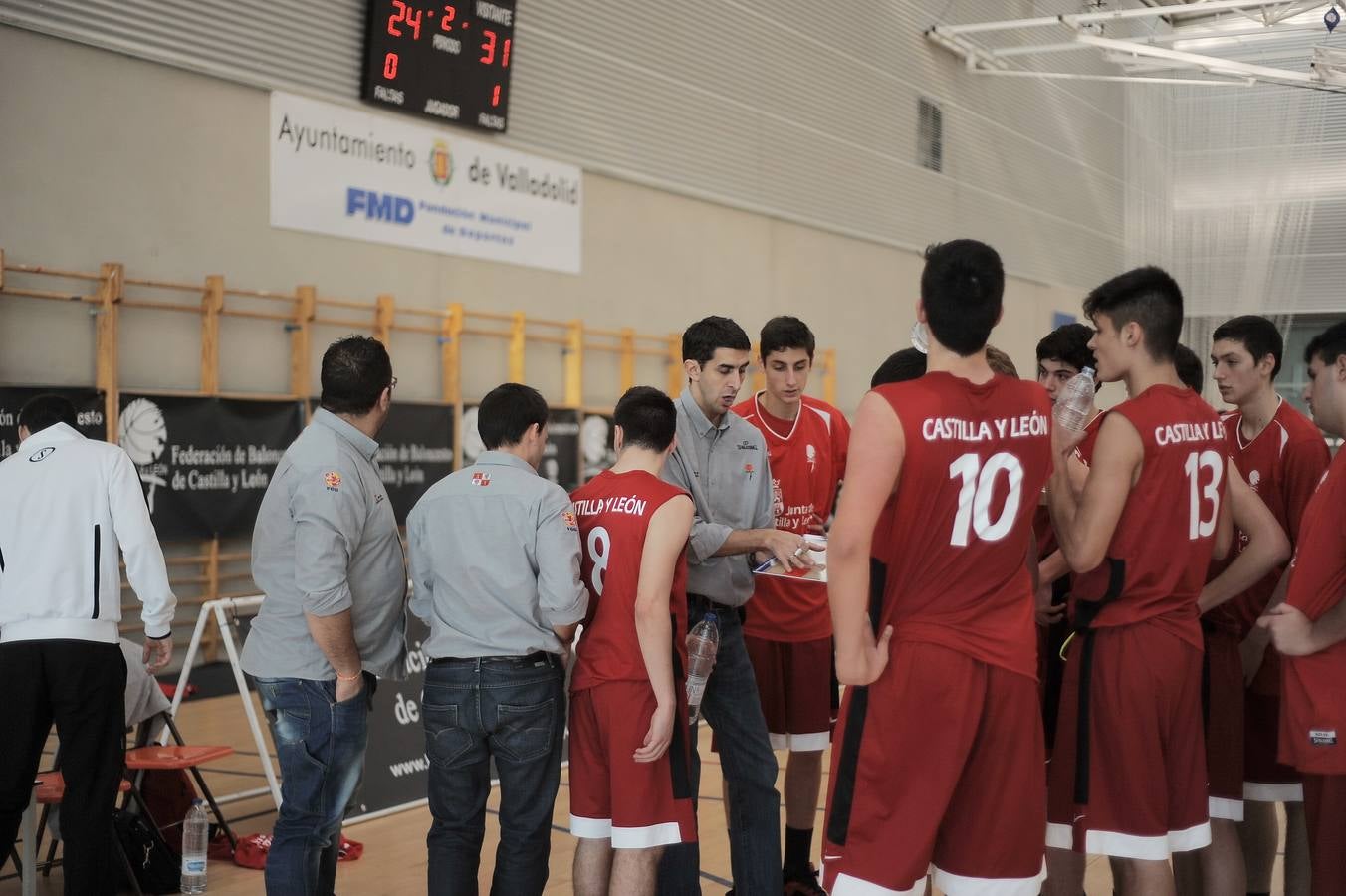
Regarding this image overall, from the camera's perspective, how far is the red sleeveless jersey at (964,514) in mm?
2473

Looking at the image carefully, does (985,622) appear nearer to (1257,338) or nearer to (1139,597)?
(1139,597)

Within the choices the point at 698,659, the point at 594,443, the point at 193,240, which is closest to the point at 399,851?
the point at 698,659

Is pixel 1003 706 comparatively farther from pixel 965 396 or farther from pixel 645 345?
pixel 645 345

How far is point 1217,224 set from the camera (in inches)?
647

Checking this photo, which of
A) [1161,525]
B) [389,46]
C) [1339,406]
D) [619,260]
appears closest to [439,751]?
[1161,525]

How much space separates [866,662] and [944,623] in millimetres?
192

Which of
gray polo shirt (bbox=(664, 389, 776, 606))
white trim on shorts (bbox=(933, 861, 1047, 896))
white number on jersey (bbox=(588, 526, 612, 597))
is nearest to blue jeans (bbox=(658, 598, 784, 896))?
gray polo shirt (bbox=(664, 389, 776, 606))

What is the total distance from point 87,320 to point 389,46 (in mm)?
3067

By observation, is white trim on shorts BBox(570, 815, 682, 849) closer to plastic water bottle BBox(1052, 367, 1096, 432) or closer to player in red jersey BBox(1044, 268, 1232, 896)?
player in red jersey BBox(1044, 268, 1232, 896)

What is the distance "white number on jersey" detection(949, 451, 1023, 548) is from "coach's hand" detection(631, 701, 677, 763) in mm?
983

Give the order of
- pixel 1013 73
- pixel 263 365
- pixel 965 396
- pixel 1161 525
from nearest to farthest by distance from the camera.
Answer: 1. pixel 965 396
2. pixel 1161 525
3. pixel 263 365
4. pixel 1013 73

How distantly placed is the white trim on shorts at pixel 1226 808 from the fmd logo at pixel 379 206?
731 cm

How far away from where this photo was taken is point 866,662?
2490 millimetres

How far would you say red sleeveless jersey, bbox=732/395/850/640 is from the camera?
4172mm
